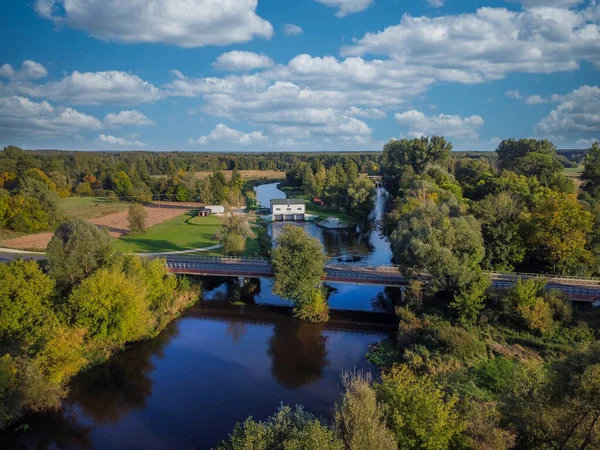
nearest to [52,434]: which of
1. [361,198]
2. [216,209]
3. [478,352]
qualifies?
[478,352]

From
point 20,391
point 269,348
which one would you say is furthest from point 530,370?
point 20,391

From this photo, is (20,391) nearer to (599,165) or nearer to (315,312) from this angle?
(315,312)

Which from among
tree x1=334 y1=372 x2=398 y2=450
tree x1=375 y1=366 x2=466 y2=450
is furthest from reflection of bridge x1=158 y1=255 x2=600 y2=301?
tree x1=334 y1=372 x2=398 y2=450

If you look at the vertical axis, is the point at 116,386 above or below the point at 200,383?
below

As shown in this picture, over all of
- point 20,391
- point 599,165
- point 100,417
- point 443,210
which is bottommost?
point 100,417

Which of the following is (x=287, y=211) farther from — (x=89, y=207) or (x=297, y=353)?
(x=297, y=353)
